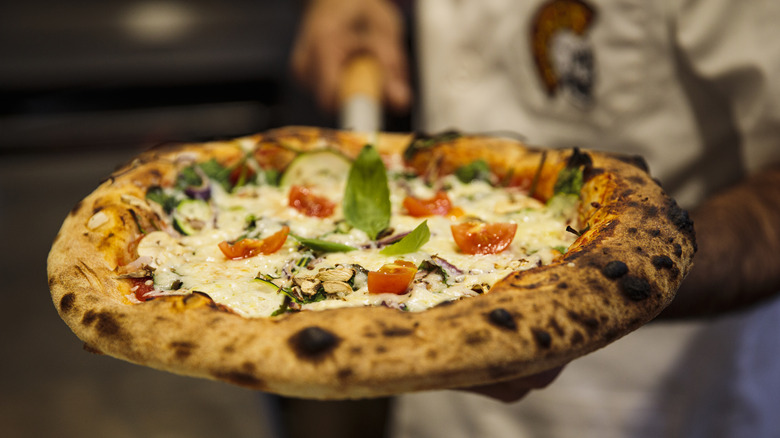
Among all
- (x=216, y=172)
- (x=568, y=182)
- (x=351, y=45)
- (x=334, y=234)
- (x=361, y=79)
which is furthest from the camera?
(x=351, y=45)

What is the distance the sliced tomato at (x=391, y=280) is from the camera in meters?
1.30

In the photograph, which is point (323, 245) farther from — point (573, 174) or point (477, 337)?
point (573, 174)

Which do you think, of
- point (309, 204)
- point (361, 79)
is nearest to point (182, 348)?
point (309, 204)

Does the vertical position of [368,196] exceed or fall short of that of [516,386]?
it exceeds it

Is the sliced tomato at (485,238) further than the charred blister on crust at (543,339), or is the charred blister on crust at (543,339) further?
the sliced tomato at (485,238)

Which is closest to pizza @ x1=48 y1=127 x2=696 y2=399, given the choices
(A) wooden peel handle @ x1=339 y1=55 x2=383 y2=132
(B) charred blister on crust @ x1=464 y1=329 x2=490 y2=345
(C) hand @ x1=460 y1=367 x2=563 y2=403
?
(B) charred blister on crust @ x1=464 y1=329 x2=490 y2=345

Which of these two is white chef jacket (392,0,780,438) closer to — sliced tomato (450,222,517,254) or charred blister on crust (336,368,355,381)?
A: sliced tomato (450,222,517,254)

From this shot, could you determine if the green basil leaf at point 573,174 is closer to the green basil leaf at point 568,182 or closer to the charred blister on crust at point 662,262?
the green basil leaf at point 568,182

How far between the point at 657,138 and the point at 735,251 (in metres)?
0.58

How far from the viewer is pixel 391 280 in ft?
4.25

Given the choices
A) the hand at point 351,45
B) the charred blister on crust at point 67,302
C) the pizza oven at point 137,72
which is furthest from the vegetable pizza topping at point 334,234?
the pizza oven at point 137,72

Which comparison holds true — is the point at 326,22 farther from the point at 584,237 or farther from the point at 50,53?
the point at 50,53

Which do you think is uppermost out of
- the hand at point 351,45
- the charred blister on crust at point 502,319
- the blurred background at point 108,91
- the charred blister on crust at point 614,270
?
the hand at point 351,45

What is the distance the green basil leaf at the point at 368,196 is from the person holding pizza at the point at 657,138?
3.35 feet
